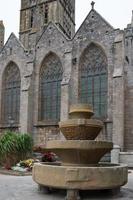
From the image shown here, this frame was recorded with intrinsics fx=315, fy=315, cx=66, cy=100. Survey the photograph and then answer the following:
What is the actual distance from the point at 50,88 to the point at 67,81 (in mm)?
2866

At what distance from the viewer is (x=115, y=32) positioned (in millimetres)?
25891

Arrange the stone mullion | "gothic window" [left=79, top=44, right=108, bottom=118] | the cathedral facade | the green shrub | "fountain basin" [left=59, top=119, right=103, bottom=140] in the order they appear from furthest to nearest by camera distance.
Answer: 1. "gothic window" [left=79, top=44, right=108, bottom=118]
2. the cathedral facade
3. the stone mullion
4. the green shrub
5. "fountain basin" [left=59, top=119, right=103, bottom=140]

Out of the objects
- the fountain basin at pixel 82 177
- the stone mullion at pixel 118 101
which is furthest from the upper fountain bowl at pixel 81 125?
the stone mullion at pixel 118 101

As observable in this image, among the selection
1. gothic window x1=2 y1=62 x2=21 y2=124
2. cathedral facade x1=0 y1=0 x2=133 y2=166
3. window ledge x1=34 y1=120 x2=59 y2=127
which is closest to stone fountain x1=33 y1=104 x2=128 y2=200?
cathedral facade x1=0 y1=0 x2=133 y2=166

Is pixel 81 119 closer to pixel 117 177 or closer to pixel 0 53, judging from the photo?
pixel 117 177

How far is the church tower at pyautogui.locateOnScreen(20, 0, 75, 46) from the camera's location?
153 ft

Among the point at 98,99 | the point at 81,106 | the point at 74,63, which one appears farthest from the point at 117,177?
the point at 74,63

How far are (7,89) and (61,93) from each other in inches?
297

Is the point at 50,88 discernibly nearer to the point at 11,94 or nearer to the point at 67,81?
the point at 67,81

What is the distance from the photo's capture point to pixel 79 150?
7.54m

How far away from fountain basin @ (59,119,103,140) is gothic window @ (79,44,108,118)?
17439 millimetres

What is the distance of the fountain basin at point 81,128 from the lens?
7965 mm

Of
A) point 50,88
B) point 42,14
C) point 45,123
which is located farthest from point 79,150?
point 42,14

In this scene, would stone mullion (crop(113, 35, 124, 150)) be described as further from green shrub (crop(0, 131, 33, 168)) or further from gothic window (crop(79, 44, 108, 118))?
green shrub (crop(0, 131, 33, 168))
